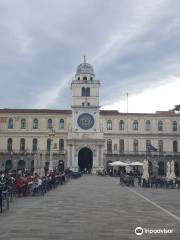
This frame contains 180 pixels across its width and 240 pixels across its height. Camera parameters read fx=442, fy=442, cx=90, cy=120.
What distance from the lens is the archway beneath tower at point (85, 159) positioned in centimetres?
8550

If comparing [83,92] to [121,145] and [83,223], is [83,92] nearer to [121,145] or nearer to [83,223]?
[121,145]

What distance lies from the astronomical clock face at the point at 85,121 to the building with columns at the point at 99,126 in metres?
1.21

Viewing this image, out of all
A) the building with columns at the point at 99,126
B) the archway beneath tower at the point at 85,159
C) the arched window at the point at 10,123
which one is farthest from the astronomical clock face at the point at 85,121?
the arched window at the point at 10,123

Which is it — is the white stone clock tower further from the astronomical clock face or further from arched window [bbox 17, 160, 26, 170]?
arched window [bbox 17, 160, 26, 170]


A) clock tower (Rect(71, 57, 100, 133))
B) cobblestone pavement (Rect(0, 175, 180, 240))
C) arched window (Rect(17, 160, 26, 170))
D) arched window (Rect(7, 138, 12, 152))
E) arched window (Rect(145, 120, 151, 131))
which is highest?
clock tower (Rect(71, 57, 100, 133))

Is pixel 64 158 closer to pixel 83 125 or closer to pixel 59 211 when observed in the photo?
pixel 83 125

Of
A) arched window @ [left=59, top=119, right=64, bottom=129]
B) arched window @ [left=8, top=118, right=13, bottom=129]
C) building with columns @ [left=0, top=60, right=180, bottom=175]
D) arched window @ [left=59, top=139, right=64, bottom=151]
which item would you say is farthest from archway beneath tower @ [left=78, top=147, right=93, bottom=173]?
arched window @ [left=8, top=118, right=13, bottom=129]

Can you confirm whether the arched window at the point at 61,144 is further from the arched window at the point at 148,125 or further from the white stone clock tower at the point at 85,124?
the arched window at the point at 148,125

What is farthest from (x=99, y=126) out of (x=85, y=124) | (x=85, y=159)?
(x=85, y=159)

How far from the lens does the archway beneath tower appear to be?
85500 mm

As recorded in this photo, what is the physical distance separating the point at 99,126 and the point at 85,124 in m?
2.78

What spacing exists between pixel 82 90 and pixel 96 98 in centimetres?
318

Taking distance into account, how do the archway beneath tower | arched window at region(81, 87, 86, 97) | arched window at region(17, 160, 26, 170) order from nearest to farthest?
the archway beneath tower → arched window at region(81, 87, 86, 97) → arched window at region(17, 160, 26, 170)

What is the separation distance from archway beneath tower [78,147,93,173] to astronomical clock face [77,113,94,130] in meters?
4.30
